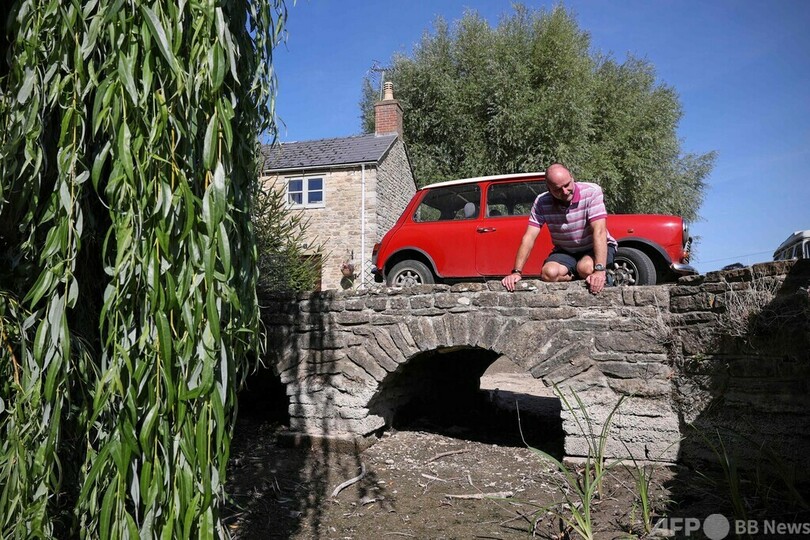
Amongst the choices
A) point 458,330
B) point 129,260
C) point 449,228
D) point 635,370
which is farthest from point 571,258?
point 129,260

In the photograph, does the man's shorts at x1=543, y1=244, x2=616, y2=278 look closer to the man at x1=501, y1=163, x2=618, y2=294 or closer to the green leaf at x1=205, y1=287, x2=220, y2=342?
the man at x1=501, y1=163, x2=618, y2=294

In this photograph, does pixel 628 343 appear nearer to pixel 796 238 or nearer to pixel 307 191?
pixel 796 238

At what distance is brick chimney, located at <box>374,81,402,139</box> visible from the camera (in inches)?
701

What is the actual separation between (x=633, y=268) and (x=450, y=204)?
251 centimetres

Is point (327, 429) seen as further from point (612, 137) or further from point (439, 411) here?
point (612, 137)

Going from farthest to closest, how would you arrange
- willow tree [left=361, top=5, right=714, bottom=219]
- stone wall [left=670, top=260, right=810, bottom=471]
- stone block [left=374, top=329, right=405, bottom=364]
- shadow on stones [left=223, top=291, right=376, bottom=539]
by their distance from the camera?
willow tree [left=361, top=5, right=714, bottom=219], stone block [left=374, top=329, right=405, bottom=364], shadow on stones [left=223, top=291, right=376, bottom=539], stone wall [left=670, top=260, right=810, bottom=471]

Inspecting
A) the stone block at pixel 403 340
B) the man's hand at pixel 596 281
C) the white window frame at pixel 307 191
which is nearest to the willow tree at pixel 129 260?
the man's hand at pixel 596 281

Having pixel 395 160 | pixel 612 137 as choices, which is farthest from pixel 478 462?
pixel 612 137

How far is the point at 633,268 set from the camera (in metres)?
6.52

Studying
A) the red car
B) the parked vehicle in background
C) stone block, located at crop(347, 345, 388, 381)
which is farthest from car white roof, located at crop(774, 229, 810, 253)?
stone block, located at crop(347, 345, 388, 381)

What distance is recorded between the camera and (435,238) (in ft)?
24.7

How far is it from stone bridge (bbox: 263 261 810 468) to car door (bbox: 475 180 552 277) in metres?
1.64

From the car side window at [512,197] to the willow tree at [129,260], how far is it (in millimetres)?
5764

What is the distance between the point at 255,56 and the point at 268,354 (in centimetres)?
462
